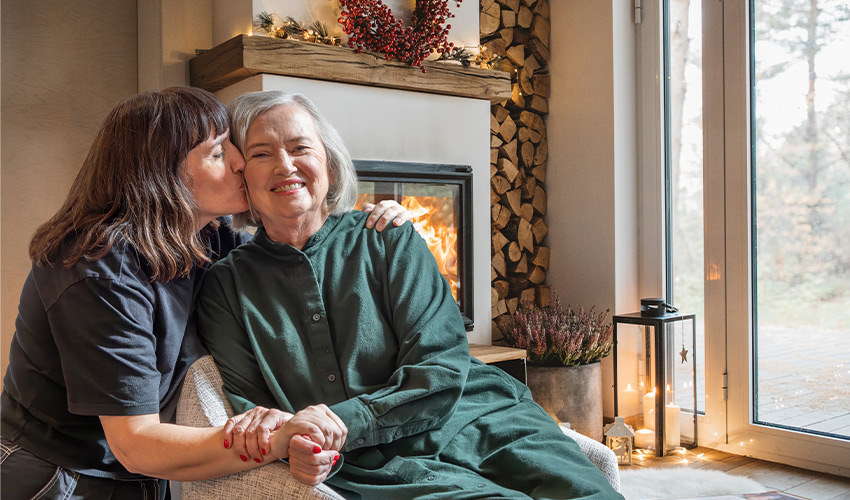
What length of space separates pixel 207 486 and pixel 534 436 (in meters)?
0.68

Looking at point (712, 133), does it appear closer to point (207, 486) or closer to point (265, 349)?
point (265, 349)

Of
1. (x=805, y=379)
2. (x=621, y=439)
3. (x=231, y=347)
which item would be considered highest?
(x=231, y=347)

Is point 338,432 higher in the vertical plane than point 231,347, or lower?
lower

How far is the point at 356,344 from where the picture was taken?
59.1 inches

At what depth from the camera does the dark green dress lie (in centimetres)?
138

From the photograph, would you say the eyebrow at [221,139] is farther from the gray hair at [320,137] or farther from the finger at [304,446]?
the finger at [304,446]

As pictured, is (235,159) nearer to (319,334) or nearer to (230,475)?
(319,334)

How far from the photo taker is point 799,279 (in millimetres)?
3109

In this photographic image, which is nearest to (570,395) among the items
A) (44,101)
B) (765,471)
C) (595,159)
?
(765,471)

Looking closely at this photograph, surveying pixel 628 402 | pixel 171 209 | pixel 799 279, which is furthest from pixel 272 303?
pixel 799 279

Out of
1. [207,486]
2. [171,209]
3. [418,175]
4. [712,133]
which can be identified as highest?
[712,133]

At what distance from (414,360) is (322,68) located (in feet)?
6.01

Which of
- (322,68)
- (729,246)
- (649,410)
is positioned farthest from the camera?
(729,246)

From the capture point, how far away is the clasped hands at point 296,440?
1256 millimetres
